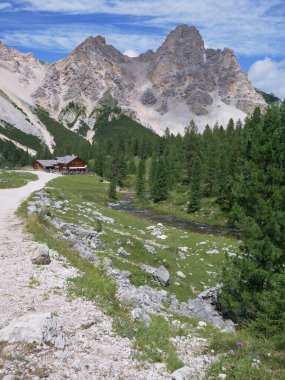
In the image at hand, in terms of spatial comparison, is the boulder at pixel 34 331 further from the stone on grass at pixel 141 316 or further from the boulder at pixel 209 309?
the boulder at pixel 209 309

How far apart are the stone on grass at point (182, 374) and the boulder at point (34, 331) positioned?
3.23 meters

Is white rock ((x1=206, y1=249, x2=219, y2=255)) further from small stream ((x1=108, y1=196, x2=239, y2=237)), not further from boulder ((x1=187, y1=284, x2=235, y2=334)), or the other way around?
small stream ((x1=108, y1=196, x2=239, y2=237))

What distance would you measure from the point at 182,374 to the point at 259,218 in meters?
12.9

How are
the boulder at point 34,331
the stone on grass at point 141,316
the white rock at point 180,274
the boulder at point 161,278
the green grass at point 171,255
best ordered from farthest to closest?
the white rock at point 180,274 < the green grass at point 171,255 < the boulder at point 161,278 < the stone on grass at point 141,316 < the boulder at point 34,331

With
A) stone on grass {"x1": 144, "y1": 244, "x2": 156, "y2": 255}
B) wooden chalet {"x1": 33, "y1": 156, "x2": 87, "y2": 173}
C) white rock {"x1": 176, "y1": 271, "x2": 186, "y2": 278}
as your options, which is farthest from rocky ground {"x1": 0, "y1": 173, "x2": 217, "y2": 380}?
wooden chalet {"x1": 33, "y1": 156, "x2": 87, "y2": 173}

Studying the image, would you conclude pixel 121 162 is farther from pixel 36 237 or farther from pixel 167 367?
pixel 167 367

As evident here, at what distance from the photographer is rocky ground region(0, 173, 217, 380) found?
9.33 metres

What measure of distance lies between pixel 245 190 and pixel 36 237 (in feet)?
40.9

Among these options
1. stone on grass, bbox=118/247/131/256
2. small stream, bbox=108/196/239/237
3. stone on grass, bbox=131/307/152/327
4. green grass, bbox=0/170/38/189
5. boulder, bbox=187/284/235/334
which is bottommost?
small stream, bbox=108/196/239/237

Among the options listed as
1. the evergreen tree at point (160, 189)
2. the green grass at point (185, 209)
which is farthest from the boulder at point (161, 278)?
the evergreen tree at point (160, 189)

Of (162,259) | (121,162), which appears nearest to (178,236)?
(162,259)

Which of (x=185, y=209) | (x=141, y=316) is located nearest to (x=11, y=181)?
(x=185, y=209)

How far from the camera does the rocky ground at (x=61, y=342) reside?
9.33 meters

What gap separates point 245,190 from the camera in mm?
21297
